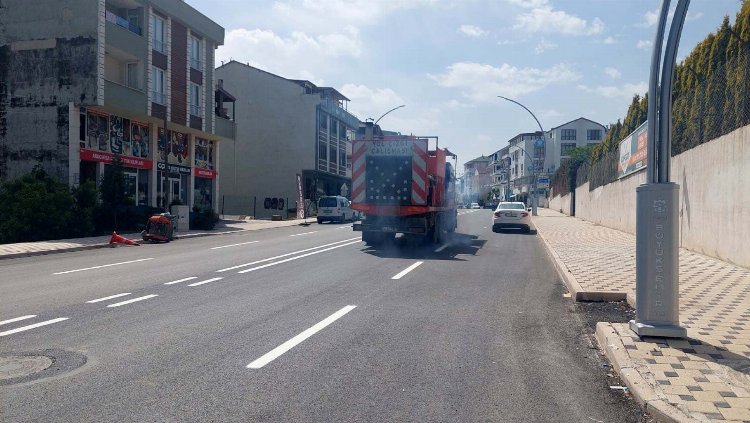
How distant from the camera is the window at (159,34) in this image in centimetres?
3067

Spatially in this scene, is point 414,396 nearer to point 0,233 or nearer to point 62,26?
point 0,233

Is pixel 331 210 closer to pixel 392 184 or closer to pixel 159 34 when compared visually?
pixel 159 34

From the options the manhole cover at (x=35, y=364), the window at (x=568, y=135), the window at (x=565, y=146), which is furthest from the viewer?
the window at (x=568, y=135)

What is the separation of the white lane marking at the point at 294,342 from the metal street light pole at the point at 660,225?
137 inches

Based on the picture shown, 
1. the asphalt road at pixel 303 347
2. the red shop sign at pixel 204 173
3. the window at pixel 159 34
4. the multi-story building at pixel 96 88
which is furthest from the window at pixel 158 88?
the asphalt road at pixel 303 347

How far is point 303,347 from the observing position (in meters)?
6.26

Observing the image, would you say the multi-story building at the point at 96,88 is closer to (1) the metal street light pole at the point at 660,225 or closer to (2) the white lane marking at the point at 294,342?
(2) the white lane marking at the point at 294,342

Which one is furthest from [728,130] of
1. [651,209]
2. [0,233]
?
[0,233]

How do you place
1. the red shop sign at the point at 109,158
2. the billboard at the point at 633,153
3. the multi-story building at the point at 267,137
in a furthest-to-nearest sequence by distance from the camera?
the multi-story building at the point at 267,137 < the red shop sign at the point at 109,158 < the billboard at the point at 633,153

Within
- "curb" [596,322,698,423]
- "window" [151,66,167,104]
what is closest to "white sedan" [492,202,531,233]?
"window" [151,66,167,104]

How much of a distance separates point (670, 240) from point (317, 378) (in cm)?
387

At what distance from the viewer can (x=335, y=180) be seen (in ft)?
204

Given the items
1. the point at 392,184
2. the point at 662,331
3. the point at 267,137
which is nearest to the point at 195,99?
the point at 267,137

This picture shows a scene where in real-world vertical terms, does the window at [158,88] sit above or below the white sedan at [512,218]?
above
